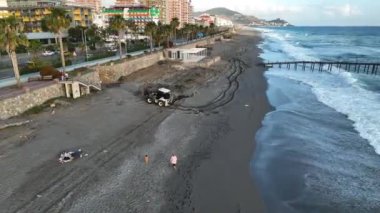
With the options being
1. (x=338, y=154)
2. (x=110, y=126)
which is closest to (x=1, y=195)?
(x=110, y=126)

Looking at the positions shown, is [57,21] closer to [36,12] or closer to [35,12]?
[36,12]

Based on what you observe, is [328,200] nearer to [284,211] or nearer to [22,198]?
[284,211]

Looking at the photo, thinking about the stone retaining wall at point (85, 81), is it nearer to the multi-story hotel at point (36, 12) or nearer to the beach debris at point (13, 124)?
the beach debris at point (13, 124)

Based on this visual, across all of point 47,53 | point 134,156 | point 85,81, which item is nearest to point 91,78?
point 85,81

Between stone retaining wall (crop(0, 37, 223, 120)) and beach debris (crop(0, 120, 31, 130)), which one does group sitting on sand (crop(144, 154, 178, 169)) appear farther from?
stone retaining wall (crop(0, 37, 223, 120))

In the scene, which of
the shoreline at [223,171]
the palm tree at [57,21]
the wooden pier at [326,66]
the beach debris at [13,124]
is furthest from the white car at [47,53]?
the shoreline at [223,171]
